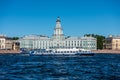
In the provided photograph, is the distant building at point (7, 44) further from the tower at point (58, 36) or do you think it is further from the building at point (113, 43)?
the building at point (113, 43)

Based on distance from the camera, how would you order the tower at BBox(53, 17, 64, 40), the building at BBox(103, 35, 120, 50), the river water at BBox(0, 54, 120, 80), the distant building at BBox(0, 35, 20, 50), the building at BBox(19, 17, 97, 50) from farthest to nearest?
the distant building at BBox(0, 35, 20, 50) → the building at BBox(103, 35, 120, 50) → the tower at BBox(53, 17, 64, 40) → the building at BBox(19, 17, 97, 50) → the river water at BBox(0, 54, 120, 80)

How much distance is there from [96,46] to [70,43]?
36.8 ft

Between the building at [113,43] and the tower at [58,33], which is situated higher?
the tower at [58,33]

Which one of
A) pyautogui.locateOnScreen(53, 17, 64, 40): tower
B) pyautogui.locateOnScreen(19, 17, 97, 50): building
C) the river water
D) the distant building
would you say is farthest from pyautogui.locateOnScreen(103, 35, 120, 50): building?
the river water

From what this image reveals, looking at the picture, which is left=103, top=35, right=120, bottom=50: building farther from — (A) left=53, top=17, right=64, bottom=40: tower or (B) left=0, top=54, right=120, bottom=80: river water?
(B) left=0, top=54, right=120, bottom=80: river water

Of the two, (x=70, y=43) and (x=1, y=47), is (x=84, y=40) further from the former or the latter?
(x=1, y=47)

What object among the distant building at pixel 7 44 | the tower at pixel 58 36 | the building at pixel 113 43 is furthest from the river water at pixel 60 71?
the distant building at pixel 7 44

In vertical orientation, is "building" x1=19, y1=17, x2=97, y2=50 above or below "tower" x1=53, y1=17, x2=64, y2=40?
below

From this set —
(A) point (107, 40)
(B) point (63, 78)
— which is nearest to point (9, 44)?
(A) point (107, 40)

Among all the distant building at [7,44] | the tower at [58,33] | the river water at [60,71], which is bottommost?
the river water at [60,71]

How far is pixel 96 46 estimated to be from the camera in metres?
182

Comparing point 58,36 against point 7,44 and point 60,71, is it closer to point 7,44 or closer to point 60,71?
point 7,44

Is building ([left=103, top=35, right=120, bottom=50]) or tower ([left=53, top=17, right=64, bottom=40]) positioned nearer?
tower ([left=53, top=17, right=64, bottom=40])

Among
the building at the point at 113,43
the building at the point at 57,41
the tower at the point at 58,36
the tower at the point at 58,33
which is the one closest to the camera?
the building at the point at 57,41
